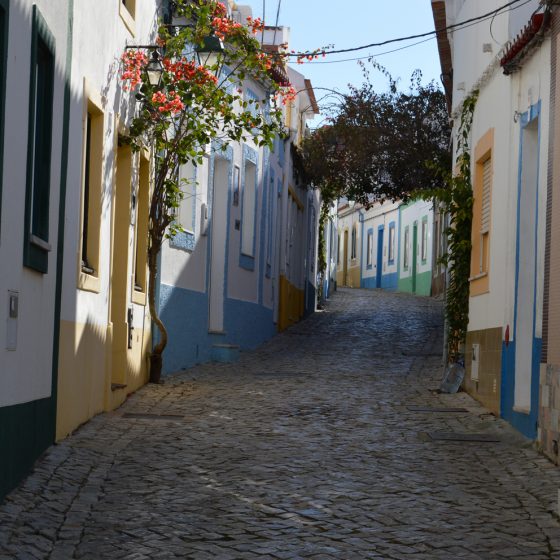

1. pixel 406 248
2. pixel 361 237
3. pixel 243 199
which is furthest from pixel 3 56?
pixel 361 237

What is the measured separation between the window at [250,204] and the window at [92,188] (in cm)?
1032

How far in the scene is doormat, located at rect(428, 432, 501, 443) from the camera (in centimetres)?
1079

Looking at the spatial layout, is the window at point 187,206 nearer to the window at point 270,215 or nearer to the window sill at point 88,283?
the window sill at point 88,283

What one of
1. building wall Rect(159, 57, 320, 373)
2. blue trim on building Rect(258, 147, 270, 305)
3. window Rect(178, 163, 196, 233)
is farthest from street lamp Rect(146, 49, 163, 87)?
blue trim on building Rect(258, 147, 270, 305)

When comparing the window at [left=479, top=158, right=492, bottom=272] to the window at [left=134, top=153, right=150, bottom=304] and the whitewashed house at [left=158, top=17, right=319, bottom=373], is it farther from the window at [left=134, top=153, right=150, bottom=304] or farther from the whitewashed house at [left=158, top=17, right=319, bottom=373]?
the window at [left=134, top=153, right=150, bottom=304]

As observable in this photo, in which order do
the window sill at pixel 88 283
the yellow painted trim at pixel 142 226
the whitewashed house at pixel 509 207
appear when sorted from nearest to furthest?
the window sill at pixel 88 283 < the whitewashed house at pixel 509 207 < the yellow painted trim at pixel 142 226

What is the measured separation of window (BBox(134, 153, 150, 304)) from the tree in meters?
9.52

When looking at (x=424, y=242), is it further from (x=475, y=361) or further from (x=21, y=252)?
(x=21, y=252)

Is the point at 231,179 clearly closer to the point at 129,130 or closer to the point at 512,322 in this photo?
the point at 129,130

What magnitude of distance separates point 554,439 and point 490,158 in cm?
565

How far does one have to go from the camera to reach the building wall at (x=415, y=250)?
4028 centimetres

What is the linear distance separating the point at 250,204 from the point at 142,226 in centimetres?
740

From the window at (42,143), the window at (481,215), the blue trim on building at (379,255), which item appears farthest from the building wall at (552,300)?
the blue trim on building at (379,255)

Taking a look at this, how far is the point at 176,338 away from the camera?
653 inches
